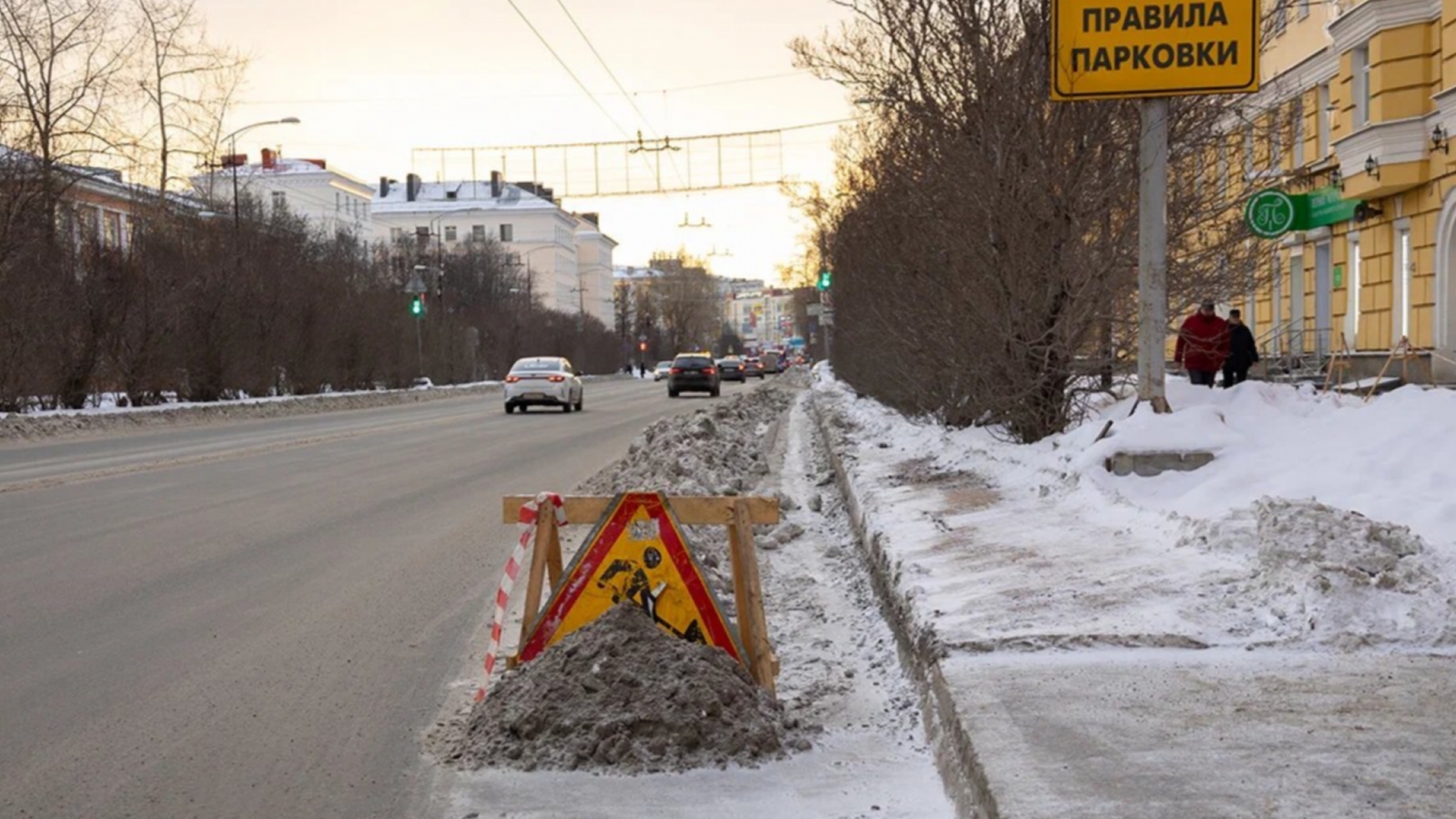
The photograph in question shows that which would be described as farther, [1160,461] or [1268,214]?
[1268,214]

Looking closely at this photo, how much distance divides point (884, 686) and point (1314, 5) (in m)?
27.6

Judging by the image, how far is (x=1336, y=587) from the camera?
5.93m

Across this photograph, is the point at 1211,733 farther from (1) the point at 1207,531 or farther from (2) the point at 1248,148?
(2) the point at 1248,148

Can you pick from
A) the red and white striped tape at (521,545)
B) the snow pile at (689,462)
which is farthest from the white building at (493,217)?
the red and white striped tape at (521,545)

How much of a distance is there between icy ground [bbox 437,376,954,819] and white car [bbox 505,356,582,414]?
2318 centimetres

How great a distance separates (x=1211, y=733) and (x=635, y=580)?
2.47 m

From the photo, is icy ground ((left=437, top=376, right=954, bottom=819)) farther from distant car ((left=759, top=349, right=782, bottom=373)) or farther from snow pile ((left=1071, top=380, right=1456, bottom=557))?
distant car ((left=759, top=349, right=782, bottom=373))

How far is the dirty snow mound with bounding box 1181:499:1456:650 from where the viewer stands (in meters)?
5.73

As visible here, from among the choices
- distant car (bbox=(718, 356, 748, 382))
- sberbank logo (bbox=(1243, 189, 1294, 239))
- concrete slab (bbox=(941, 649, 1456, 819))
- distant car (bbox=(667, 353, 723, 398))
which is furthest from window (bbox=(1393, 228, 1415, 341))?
distant car (bbox=(718, 356, 748, 382))

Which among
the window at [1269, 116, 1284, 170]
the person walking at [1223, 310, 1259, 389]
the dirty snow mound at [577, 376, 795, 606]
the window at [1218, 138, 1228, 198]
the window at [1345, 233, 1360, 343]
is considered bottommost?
the dirty snow mound at [577, 376, 795, 606]

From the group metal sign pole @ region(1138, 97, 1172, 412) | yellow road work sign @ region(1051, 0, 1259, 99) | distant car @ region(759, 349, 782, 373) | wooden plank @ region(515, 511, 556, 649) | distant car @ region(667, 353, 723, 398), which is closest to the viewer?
wooden plank @ region(515, 511, 556, 649)

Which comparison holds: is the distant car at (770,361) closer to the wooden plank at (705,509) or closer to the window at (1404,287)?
the window at (1404,287)

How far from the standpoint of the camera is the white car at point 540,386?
114 ft

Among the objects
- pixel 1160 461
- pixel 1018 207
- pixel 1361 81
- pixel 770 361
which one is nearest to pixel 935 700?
pixel 1160 461
